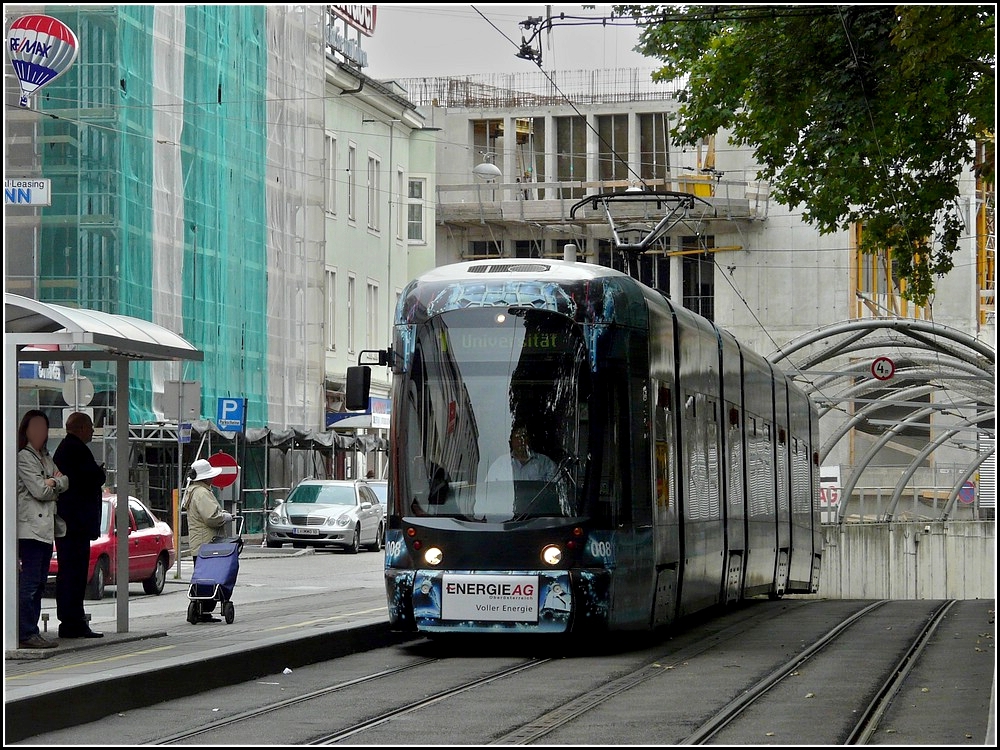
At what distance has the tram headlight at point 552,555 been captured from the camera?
14.0 metres

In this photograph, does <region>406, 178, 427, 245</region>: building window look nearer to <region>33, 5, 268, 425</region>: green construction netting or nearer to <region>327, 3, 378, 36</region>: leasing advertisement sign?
<region>327, 3, 378, 36</region>: leasing advertisement sign

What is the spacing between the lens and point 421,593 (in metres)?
14.3

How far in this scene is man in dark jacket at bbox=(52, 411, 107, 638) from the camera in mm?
13820

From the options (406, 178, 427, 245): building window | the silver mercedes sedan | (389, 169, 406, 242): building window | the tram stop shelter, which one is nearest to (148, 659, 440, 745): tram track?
the tram stop shelter

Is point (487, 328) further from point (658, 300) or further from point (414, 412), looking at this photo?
point (658, 300)

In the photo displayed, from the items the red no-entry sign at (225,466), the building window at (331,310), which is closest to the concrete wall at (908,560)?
the building window at (331,310)

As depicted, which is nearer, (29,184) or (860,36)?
(860,36)

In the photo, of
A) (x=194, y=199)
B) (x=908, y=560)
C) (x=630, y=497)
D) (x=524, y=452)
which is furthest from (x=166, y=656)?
(x=908, y=560)

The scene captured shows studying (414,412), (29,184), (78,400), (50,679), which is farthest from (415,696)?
(78,400)

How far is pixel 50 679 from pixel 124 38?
25.8 meters

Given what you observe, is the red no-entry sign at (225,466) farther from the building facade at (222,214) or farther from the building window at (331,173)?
the building window at (331,173)

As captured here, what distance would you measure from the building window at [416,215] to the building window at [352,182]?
5.34 meters

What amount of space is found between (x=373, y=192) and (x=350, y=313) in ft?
14.3

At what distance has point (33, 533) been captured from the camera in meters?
12.9
